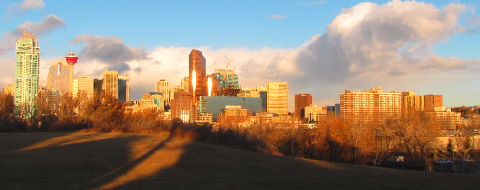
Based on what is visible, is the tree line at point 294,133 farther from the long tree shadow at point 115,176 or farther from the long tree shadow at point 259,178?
the long tree shadow at point 115,176

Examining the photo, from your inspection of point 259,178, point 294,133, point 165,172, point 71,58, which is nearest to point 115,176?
point 165,172

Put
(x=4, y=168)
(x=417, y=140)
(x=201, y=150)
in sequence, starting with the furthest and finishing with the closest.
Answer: (x=417, y=140) < (x=201, y=150) < (x=4, y=168)

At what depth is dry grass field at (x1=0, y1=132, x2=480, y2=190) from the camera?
15.9m

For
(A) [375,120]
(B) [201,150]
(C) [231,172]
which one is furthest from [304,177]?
(A) [375,120]

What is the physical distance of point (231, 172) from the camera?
19.7 meters

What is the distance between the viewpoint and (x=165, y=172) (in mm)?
18406

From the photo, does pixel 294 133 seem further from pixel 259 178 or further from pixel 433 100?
pixel 433 100

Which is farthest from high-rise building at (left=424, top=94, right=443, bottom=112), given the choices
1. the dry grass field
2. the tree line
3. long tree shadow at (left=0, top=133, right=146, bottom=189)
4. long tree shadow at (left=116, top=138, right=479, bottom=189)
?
long tree shadow at (left=0, top=133, right=146, bottom=189)

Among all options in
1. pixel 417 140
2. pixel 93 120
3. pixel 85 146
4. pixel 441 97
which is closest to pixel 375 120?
pixel 417 140

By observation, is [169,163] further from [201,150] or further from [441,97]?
[441,97]

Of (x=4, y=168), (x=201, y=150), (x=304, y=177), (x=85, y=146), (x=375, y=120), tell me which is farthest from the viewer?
(x=375, y=120)

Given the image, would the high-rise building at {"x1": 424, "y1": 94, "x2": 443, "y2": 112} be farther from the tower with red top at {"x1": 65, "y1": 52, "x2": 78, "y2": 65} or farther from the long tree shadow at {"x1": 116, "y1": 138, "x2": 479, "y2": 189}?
the long tree shadow at {"x1": 116, "y1": 138, "x2": 479, "y2": 189}

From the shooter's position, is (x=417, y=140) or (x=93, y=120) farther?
(x=93, y=120)

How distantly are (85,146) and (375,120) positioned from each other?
46335 mm
